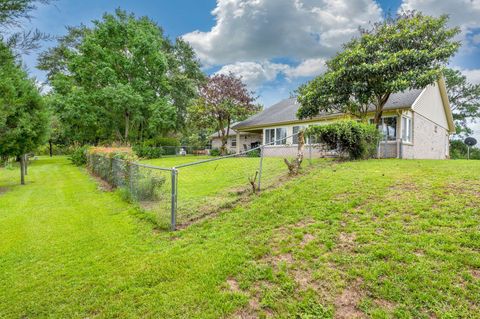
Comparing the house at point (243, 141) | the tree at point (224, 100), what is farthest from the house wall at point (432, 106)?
the house at point (243, 141)

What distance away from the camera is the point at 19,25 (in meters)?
2.87

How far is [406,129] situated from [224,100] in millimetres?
12462

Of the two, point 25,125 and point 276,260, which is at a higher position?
point 25,125

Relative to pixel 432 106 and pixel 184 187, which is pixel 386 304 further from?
pixel 432 106

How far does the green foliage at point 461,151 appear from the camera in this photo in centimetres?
2769

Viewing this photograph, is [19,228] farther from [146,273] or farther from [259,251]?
[259,251]

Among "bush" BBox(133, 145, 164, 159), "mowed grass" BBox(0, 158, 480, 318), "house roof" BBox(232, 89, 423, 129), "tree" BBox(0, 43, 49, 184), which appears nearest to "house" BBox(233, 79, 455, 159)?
"house roof" BBox(232, 89, 423, 129)

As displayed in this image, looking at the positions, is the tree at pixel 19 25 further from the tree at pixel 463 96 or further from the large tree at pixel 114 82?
the tree at pixel 463 96

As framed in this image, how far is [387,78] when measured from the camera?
11.8 m

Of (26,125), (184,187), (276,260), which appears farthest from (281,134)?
(276,260)

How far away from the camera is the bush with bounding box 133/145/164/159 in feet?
77.9

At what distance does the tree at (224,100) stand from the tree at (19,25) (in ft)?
57.8

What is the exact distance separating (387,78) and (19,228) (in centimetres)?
1418

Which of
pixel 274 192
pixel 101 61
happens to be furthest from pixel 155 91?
pixel 274 192
